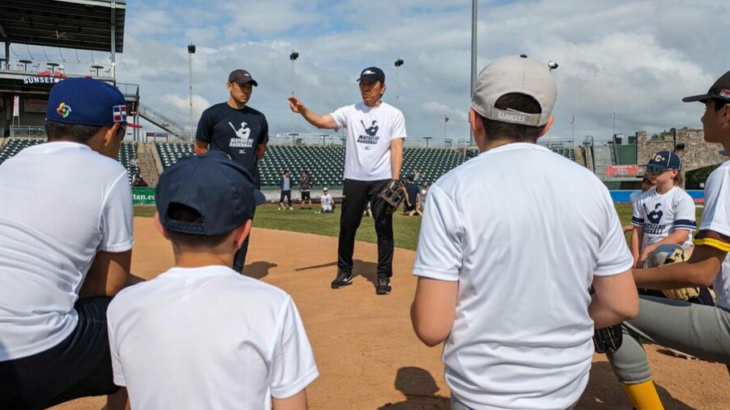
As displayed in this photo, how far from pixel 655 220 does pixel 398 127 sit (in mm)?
3086

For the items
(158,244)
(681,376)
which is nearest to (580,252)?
(681,376)

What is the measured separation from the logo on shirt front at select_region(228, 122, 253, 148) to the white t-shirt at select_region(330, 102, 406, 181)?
3.32 ft

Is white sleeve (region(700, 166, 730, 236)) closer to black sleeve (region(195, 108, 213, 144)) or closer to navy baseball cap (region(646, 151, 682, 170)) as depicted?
navy baseball cap (region(646, 151, 682, 170))

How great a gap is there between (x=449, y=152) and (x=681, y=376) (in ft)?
144

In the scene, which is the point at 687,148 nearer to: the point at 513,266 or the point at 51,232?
the point at 513,266

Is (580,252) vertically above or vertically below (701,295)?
above

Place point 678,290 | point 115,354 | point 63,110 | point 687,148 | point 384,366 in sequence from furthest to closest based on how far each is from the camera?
point 687,148
point 384,366
point 678,290
point 63,110
point 115,354

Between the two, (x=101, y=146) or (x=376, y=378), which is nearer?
(x=101, y=146)

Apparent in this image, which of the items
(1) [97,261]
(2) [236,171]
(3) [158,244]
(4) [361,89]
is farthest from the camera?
(3) [158,244]

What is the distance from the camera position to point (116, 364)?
181 cm

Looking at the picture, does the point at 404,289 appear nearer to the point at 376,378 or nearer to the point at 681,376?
the point at 376,378

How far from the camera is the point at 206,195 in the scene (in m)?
1.65

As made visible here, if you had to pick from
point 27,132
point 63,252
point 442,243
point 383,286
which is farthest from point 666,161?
point 27,132

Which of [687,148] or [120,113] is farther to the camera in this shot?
[687,148]
